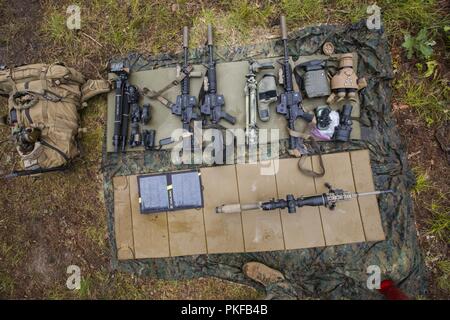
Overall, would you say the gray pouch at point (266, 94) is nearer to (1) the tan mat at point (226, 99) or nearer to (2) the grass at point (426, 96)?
(1) the tan mat at point (226, 99)

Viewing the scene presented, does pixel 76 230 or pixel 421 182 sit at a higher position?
pixel 421 182

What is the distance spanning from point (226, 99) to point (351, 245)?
2659 millimetres

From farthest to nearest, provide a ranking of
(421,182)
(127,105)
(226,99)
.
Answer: (127,105), (226,99), (421,182)

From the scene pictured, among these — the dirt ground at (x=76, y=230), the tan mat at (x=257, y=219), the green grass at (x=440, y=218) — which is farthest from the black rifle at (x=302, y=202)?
the dirt ground at (x=76, y=230)

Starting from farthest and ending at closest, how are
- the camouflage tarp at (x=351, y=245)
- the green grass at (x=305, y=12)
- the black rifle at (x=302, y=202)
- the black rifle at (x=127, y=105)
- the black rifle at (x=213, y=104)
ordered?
1. the green grass at (x=305, y=12)
2. the black rifle at (x=127, y=105)
3. the black rifle at (x=213, y=104)
4. the camouflage tarp at (x=351, y=245)
5. the black rifle at (x=302, y=202)

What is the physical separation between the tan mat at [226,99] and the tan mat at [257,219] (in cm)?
57

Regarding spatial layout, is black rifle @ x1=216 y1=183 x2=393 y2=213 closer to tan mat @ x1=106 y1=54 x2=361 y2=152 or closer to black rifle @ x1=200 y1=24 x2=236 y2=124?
tan mat @ x1=106 y1=54 x2=361 y2=152

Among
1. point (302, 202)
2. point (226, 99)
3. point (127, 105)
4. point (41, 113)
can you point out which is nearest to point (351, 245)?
point (302, 202)

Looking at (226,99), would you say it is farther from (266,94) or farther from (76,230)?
(76,230)

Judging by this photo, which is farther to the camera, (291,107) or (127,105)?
(127,105)

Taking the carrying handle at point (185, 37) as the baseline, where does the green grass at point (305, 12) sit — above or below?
above

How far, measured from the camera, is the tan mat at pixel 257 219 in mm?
4699

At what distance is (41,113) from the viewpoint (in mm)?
4691
